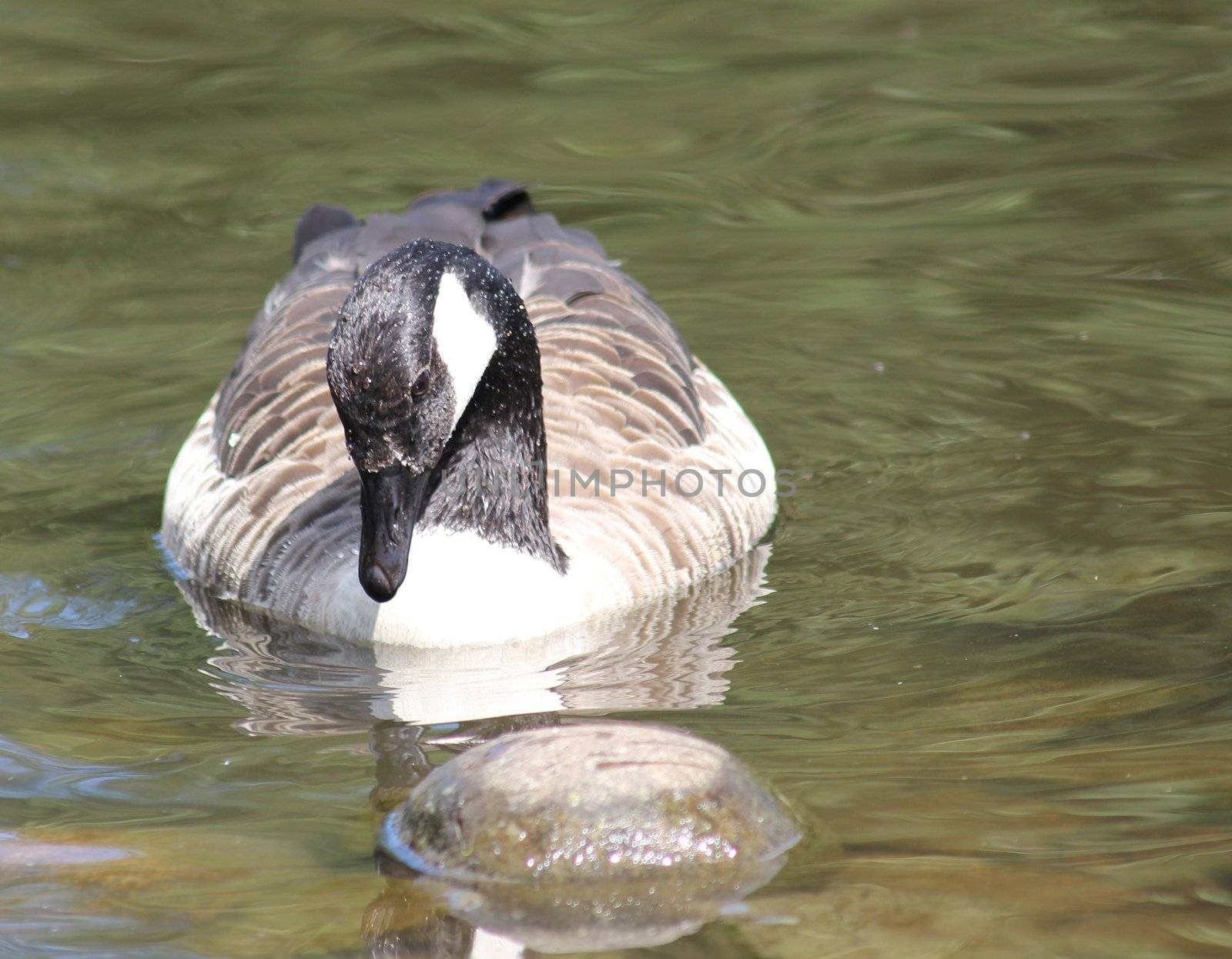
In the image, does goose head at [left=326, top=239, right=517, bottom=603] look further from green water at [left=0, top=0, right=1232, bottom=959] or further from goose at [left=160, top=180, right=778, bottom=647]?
green water at [left=0, top=0, right=1232, bottom=959]

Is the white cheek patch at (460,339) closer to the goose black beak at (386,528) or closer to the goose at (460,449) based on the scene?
the goose at (460,449)

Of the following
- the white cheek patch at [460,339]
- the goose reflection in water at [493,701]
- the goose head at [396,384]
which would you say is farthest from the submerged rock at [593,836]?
the white cheek patch at [460,339]

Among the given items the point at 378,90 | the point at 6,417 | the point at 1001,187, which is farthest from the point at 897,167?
the point at 6,417

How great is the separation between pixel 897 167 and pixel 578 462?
4704 millimetres

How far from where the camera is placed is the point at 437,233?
30.2 ft

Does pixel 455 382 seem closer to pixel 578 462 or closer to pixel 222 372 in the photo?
pixel 578 462

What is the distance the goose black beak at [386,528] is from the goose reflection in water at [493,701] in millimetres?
463

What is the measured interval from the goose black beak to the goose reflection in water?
463mm

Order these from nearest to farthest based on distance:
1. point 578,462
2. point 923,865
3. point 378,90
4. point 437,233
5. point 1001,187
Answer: point 923,865 → point 578,462 → point 437,233 → point 1001,187 → point 378,90

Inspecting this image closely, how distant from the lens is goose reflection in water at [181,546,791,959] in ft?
16.4

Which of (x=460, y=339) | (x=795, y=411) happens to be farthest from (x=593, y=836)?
(x=795, y=411)

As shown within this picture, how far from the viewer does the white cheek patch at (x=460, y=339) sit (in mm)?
7051

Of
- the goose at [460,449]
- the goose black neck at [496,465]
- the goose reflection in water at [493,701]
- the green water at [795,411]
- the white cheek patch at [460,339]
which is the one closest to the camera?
the goose reflection in water at [493,701]

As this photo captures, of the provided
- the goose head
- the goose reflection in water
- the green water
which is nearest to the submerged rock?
the goose reflection in water
